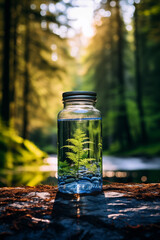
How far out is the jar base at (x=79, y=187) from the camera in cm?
228

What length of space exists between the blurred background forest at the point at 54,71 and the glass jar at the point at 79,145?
15.2 feet

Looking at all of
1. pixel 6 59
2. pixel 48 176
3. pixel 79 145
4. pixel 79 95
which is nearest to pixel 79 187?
pixel 79 145

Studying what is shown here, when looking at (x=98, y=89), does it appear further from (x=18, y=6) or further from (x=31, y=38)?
(x=18, y=6)

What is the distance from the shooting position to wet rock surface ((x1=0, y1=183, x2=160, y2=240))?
4.43 feet

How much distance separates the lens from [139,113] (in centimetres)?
1862

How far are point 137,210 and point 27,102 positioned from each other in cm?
1246

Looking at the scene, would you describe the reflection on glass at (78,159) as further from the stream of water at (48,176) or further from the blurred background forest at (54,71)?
the blurred background forest at (54,71)

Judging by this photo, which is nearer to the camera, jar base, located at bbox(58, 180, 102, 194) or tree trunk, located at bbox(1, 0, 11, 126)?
jar base, located at bbox(58, 180, 102, 194)

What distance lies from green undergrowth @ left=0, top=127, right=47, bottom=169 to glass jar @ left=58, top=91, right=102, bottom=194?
5.25 metres

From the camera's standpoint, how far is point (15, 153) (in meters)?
8.62

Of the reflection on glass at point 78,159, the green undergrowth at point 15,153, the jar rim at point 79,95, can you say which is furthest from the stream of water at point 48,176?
the jar rim at point 79,95

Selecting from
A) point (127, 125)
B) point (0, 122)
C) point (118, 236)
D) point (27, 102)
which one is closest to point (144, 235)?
point (118, 236)

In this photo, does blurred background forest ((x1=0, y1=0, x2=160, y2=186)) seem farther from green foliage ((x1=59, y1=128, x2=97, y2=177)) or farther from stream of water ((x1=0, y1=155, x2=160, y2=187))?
green foliage ((x1=59, y1=128, x2=97, y2=177))

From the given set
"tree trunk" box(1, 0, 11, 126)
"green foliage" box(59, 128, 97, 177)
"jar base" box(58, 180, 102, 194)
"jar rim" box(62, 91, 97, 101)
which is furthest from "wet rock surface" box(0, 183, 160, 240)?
"tree trunk" box(1, 0, 11, 126)
